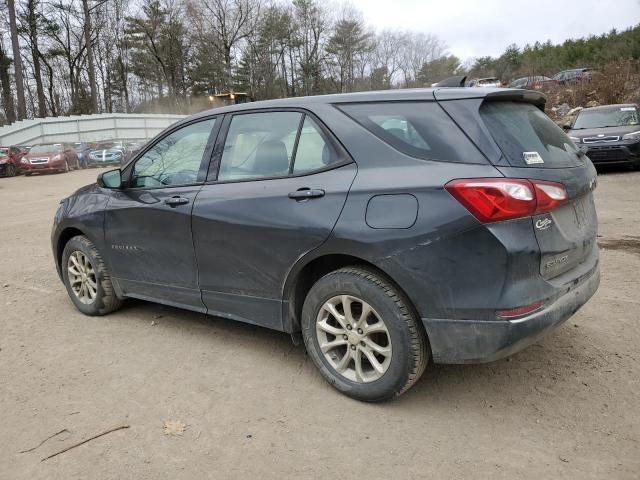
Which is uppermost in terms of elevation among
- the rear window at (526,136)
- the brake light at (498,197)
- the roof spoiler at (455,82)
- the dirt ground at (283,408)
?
the roof spoiler at (455,82)

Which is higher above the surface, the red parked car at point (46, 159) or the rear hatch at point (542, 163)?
the red parked car at point (46, 159)

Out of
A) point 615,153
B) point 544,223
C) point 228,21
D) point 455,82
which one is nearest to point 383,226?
point 544,223

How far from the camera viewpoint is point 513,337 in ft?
8.64

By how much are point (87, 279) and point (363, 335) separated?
9.26 ft

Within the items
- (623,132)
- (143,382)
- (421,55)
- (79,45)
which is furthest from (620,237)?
(421,55)

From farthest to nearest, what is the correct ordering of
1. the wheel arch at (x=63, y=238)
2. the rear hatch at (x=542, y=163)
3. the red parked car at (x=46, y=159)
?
the red parked car at (x=46, y=159) < the wheel arch at (x=63, y=238) < the rear hatch at (x=542, y=163)

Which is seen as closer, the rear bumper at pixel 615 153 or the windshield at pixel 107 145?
the rear bumper at pixel 615 153

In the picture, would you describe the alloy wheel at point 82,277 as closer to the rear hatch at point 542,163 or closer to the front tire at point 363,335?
the front tire at point 363,335

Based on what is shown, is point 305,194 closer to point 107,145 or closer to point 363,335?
point 363,335

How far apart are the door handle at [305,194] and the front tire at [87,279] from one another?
2.18 m

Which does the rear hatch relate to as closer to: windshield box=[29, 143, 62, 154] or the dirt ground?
the dirt ground

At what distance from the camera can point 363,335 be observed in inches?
118

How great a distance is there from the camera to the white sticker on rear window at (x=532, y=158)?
2.77 metres

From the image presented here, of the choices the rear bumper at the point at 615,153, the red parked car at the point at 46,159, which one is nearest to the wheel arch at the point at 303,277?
the rear bumper at the point at 615,153
